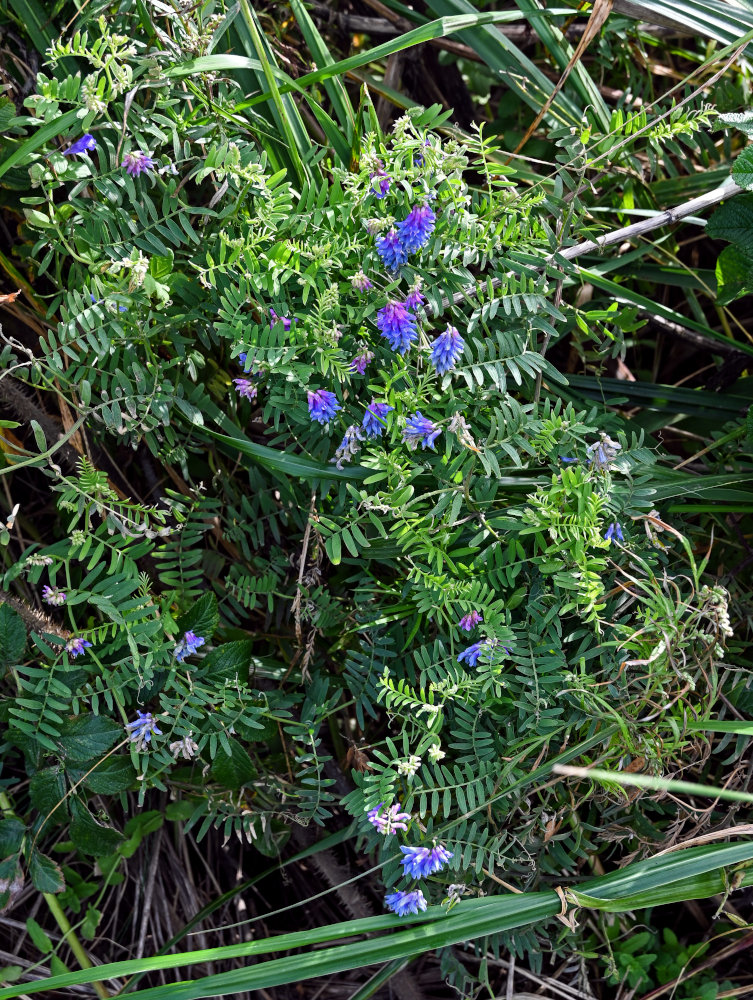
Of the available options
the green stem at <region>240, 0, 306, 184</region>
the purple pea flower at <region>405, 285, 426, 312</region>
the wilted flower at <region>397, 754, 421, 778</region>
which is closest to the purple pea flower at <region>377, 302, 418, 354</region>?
the purple pea flower at <region>405, 285, 426, 312</region>

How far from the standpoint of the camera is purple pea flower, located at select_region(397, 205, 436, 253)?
106 centimetres

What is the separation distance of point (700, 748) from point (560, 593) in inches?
13.0

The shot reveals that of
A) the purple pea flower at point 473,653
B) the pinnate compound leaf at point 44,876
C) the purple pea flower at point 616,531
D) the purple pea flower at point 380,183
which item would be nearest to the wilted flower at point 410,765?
the purple pea flower at point 473,653

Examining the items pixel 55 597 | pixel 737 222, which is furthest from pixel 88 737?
pixel 737 222

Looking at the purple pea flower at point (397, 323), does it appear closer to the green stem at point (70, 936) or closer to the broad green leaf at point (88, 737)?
the broad green leaf at point (88, 737)

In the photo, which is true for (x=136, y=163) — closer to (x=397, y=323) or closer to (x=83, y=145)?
(x=83, y=145)

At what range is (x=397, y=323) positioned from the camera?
108 centimetres

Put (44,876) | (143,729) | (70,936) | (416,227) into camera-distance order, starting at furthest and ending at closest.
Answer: (70,936), (44,876), (143,729), (416,227)

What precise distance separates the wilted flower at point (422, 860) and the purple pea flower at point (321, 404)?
0.58 m

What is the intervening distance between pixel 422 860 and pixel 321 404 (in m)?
0.62

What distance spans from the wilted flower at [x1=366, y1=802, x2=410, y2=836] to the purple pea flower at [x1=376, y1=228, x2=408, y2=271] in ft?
2.37

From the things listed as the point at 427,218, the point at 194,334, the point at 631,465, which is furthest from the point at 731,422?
the point at 194,334

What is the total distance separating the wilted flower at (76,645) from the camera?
45.5 inches

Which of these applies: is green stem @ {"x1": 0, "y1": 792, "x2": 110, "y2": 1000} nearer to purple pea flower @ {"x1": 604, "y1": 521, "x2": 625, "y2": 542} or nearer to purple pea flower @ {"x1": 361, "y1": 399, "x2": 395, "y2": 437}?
purple pea flower @ {"x1": 361, "y1": 399, "x2": 395, "y2": 437}
